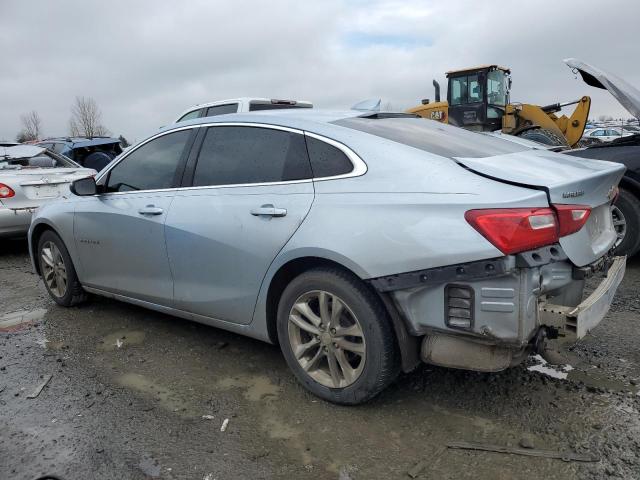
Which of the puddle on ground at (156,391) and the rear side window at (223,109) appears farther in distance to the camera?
the rear side window at (223,109)

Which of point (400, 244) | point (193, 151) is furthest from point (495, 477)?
point (193, 151)

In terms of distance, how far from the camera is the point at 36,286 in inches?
229

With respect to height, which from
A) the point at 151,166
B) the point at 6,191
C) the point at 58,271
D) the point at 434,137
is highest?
the point at 434,137

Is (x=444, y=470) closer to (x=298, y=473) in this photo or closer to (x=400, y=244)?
(x=298, y=473)

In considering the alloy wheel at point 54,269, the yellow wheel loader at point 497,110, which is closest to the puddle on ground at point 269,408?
the alloy wheel at point 54,269

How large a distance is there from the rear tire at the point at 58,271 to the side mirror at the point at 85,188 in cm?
66

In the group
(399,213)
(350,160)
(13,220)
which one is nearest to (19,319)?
(13,220)

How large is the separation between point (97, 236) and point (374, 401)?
254 centimetres

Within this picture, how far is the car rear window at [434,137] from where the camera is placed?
2904 mm

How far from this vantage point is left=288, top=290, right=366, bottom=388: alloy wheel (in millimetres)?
2826

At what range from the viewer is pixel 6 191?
680 centimetres

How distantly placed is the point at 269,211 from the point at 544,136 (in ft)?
35.9

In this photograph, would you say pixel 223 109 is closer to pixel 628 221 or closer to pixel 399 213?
pixel 628 221

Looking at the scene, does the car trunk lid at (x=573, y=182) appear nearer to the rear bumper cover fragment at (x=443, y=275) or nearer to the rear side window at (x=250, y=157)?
the rear bumper cover fragment at (x=443, y=275)
